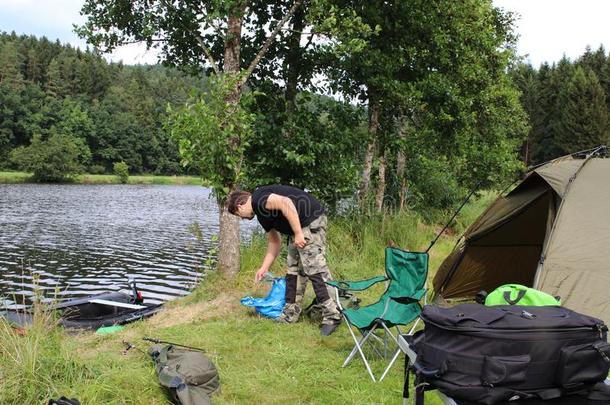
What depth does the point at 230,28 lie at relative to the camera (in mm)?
6598

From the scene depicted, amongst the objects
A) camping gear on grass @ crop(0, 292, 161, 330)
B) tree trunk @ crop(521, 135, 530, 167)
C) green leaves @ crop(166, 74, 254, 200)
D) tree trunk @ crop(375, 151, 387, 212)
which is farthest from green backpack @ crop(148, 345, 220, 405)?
tree trunk @ crop(521, 135, 530, 167)

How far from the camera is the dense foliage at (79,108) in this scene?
71.8m

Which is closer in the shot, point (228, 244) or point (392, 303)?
point (392, 303)

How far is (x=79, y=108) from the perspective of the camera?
78.9 meters

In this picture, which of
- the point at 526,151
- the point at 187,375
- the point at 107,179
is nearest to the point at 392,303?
the point at 187,375

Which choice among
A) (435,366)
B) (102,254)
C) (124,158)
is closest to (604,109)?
(102,254)

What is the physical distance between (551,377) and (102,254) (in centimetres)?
1684

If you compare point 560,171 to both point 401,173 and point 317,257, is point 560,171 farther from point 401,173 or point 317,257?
point 401,173

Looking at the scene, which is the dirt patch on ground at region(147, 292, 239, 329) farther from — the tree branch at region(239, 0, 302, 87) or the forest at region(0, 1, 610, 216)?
the tree branch at region(239, 0, 302, 87)

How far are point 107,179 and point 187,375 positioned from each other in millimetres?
64400

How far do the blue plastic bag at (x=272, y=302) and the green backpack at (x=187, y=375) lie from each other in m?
1.74

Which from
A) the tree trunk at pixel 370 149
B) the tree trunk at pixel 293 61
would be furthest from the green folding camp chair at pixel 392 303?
the tree trunk at pixel 370 149

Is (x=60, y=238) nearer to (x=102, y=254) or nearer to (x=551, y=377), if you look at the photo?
(x=102, y=254)

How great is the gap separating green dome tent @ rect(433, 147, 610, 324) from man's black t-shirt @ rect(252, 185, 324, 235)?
6.93ft
